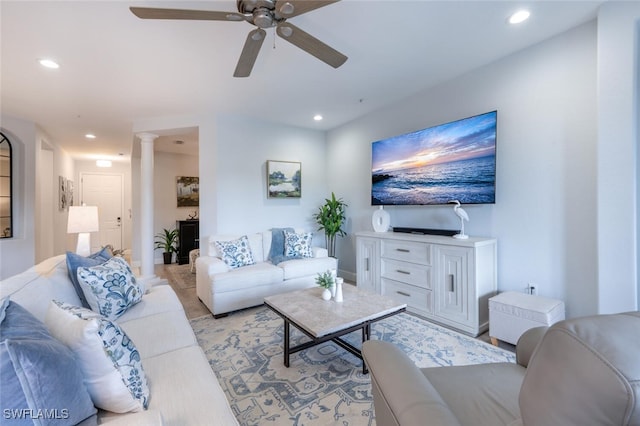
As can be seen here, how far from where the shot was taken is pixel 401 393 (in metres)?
0.88

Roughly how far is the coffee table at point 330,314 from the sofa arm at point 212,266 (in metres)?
1.18

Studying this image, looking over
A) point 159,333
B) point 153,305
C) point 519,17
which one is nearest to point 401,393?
point 159,333

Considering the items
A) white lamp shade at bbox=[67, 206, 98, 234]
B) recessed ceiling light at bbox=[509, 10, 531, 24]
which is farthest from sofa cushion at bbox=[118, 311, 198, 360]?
recessed ceiling light at bbox=[509, 10, 531, 24]

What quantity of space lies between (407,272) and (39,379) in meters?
2.96

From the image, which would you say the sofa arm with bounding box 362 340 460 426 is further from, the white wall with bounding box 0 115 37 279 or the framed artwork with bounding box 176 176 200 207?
the framed artwork with bounding box 176 176 200 207

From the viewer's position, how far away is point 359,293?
2432mm

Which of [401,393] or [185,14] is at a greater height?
[185,14]

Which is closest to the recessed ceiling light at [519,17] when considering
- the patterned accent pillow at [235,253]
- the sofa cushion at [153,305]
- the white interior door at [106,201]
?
the sofa cushion at [153,305]

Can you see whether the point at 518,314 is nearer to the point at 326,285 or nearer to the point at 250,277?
the point at 326,285

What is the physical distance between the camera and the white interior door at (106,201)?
7332mm

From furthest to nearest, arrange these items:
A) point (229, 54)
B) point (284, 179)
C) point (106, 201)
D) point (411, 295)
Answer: point (106, 201)
point (284, 179)
point (411, 295)
point (229, 54)

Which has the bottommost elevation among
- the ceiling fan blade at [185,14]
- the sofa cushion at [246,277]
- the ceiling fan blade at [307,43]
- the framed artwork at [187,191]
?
the sofa cushion at [246,277]

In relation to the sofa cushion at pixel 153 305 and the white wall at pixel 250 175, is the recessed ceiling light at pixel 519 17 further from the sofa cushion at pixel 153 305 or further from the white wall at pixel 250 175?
the sofa cushion at pixel 153 305

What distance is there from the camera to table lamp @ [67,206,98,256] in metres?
2.88
